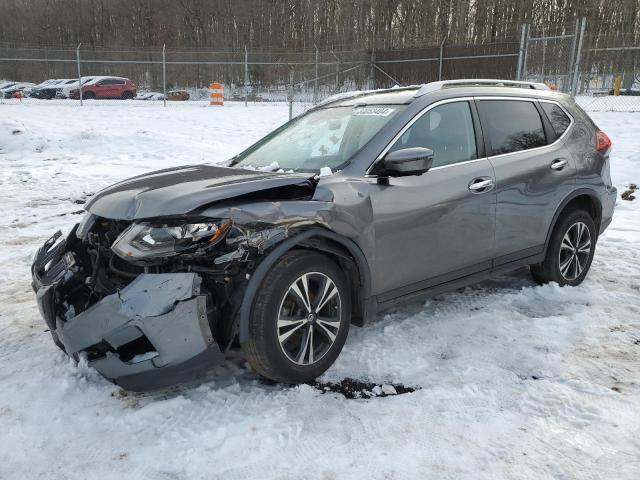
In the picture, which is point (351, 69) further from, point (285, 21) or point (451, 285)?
point (451, 285)

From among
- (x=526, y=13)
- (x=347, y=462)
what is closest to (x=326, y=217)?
(x=347, y=462)

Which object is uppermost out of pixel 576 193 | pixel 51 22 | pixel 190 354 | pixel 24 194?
pixel 51 22

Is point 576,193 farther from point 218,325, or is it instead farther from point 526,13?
point 526,13

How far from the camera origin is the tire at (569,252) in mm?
4484

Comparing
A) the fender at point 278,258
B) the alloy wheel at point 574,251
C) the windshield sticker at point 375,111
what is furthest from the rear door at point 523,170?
the fender at point 278,258

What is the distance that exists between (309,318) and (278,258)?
40 centimetres

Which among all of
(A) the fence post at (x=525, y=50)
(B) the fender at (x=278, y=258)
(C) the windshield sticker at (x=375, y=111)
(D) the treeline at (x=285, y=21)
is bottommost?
(B) the fender at (x=278, y=258)

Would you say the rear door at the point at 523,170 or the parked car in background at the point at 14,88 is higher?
the rear door at the point at 523,170

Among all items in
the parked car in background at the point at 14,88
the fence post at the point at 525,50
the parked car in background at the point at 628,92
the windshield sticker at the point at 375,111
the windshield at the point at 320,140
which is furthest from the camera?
the parked car in background at the point at 14,88

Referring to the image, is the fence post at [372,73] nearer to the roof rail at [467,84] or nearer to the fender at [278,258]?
the roof rail at [467,84]

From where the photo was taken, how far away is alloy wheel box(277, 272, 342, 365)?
9.52 feet

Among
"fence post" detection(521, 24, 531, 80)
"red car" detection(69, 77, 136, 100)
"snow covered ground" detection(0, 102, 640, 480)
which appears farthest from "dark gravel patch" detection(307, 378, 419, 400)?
"red car" detection(69, 77, 136, 100)

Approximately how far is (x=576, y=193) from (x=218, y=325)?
329cm

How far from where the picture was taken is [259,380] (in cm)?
308
